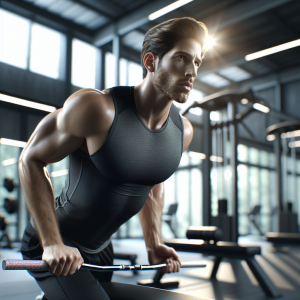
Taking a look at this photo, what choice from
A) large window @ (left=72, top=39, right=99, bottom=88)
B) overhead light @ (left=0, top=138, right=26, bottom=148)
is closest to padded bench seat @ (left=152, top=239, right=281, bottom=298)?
overhead light @ (left=0, top=138, right=26, bottom=148)

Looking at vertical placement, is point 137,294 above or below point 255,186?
below

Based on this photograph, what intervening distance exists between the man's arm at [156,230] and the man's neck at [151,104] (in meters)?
0.25

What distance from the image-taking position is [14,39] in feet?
18.7

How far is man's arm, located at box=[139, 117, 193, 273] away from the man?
0.07 metres

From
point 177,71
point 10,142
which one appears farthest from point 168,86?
point 10,142

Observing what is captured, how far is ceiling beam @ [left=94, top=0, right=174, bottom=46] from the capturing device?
5587mm

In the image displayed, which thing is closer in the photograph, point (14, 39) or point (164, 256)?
point (164, 256)

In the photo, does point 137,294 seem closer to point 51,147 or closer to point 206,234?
point 51,147

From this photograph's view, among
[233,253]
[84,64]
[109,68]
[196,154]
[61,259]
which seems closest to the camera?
[61,259]

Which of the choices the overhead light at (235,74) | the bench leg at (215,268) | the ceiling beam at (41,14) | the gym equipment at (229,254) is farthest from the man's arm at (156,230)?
the overhead light at (235,74)

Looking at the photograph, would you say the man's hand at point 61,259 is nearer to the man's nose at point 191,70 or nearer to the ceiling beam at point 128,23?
the man's nose at point 191,70

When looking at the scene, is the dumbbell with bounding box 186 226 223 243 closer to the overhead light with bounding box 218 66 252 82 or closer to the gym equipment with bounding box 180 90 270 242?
the gym equipment with bounding box 180 90 270 242

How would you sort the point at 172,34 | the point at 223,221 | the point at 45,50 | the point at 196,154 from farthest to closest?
the point at 196,154
the point at 45,50
the point at 223,221
the point at 172,34

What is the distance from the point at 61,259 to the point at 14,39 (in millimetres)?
5777
